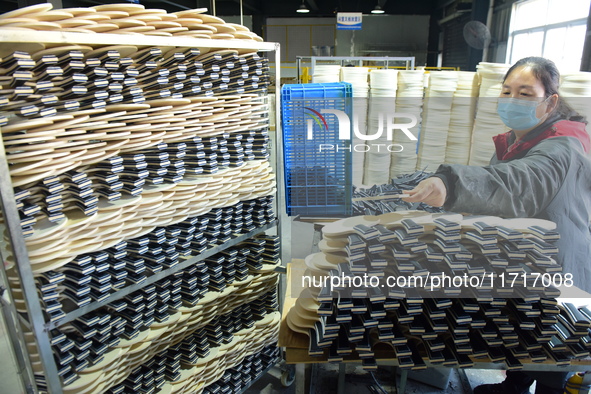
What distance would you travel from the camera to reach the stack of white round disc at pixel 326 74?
14.4 feet

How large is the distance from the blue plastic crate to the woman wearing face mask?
0.54m

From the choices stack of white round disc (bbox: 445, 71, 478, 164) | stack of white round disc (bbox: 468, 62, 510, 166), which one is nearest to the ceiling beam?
stack of white round disc (bbox: 445, 71, 478, 164)

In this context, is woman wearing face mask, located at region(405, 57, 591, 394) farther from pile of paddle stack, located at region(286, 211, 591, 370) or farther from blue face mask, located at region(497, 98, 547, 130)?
pile of paddle stack, located at region(286, 211, 591, 370)

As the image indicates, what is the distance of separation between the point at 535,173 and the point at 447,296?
2.62ft

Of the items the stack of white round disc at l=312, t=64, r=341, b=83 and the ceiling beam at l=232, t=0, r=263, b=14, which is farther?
the ceiling beam at l=232, t=0, r=263, b=14

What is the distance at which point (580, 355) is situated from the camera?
6.05 ft

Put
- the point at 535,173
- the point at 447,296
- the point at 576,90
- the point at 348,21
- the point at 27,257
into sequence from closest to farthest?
the point at 27,257 → the point at 447,296 → the point at 535,173 → the point at 576,90 → the point at 348,21

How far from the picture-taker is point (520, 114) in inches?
82.7

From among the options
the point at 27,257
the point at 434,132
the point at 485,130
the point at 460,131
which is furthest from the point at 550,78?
the point at 27,257

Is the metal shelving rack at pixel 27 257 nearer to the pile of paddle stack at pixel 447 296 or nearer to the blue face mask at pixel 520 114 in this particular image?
the pile of paddle stack at pixel 447 296

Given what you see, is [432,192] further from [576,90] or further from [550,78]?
[576,90]

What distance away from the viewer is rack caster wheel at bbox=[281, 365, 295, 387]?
3.06 meters

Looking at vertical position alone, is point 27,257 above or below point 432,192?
below

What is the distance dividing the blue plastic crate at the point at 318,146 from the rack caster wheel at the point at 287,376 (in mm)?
1432
